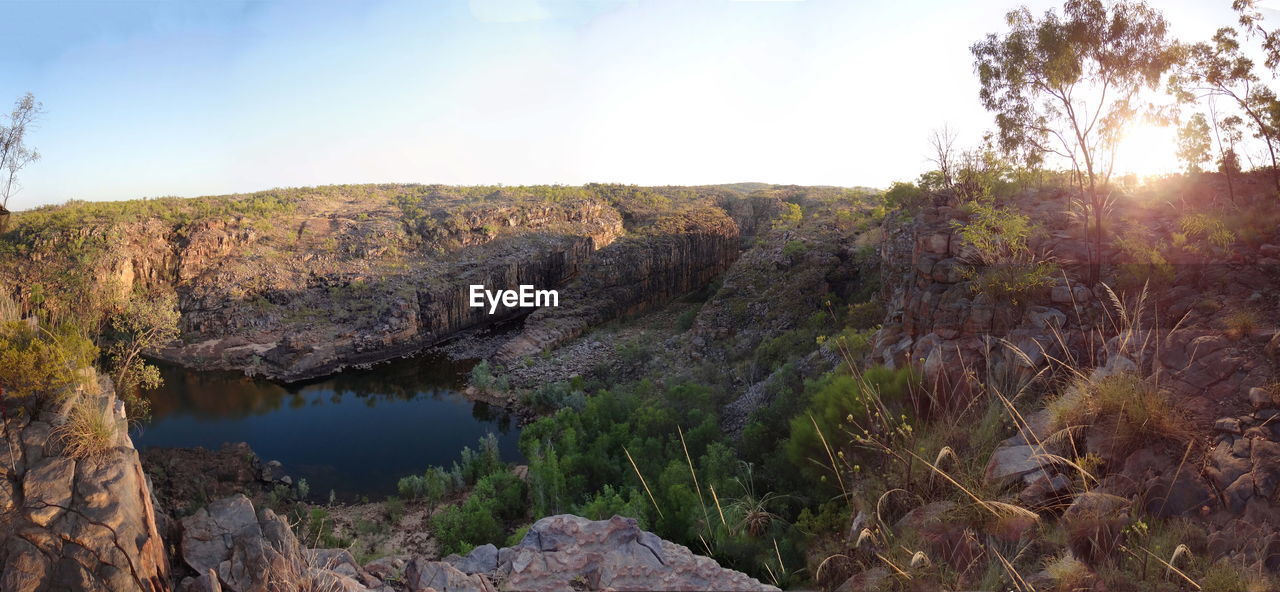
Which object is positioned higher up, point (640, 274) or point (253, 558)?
point (640, 274)

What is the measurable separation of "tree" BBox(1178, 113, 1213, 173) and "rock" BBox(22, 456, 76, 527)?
16811 mm

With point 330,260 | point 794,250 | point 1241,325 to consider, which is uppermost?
point 794,250

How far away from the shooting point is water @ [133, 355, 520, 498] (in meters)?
17.3

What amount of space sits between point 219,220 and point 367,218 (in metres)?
8.23

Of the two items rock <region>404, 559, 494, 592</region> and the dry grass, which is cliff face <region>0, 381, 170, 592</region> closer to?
the dry grass

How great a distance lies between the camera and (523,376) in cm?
2381

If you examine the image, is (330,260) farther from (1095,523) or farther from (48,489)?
(1095,523)

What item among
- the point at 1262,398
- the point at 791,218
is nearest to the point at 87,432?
the point at 1262,398

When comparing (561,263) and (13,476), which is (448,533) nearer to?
(13,476)

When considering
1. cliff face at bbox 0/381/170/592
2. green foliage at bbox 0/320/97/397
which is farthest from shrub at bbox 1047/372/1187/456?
green foliage at bbox 0/320/97/397

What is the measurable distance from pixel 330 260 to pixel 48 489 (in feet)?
101

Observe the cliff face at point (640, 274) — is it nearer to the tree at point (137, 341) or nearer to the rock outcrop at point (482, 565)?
the tree at point (137, 341)

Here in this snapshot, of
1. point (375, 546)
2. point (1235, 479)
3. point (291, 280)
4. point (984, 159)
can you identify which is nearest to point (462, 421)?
point (375, 546)

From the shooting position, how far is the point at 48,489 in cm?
476
